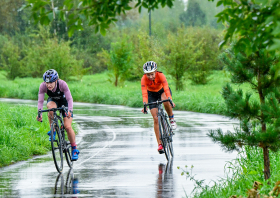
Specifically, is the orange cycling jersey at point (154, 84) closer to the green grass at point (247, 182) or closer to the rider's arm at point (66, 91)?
the rider's arm at point (66, 91)

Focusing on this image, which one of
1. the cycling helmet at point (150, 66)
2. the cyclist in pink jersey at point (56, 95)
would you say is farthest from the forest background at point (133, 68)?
the cycling helmet at point (150, 66)

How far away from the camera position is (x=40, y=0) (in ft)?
14.1

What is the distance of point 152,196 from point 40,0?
11.9 feet

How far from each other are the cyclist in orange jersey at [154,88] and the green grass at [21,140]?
3015 millimetres

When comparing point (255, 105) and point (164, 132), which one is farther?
point (164, 132)

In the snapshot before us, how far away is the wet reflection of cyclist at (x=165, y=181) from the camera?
7043mm

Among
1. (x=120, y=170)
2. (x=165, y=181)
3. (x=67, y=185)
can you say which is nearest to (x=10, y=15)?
(x=120, y=170)

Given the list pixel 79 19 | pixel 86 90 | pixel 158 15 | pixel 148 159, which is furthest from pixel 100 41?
pixel 79 19

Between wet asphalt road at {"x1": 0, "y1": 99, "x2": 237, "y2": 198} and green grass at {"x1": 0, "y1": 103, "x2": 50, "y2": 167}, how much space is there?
358 millimetres

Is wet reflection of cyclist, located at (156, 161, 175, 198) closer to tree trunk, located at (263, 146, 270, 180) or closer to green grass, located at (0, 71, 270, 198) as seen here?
green grass, located at (0, 71, 270, 198)

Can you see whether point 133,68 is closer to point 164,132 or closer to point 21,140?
point 21,140

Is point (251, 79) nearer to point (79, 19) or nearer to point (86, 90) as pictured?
point (79, 19)

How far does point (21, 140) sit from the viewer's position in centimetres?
1193

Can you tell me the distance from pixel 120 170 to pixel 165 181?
1393 mm
